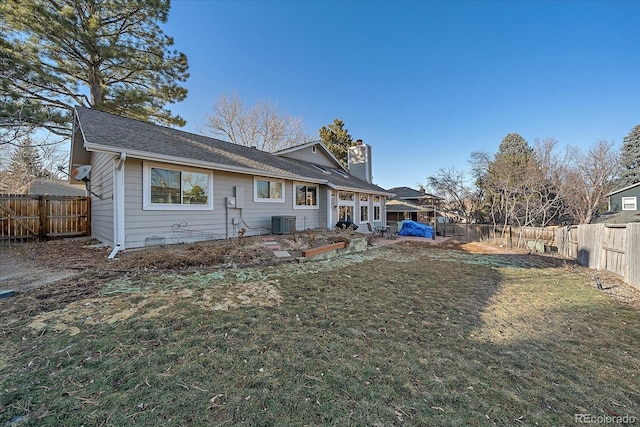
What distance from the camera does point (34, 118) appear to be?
1134 centimetres

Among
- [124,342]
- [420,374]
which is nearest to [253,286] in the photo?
[124,342]

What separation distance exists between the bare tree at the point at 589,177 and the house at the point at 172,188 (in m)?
18.1

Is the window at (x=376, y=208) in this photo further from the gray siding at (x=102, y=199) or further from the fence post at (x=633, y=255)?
the gray siding at (x=102, y=199)

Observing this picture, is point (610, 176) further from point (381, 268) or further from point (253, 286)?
point (253, 286)

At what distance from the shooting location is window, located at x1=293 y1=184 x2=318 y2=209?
11.9m

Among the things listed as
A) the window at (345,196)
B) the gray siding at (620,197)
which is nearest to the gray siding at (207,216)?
the window at (345,196)

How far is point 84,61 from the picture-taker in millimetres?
12930

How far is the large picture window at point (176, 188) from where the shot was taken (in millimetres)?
7074

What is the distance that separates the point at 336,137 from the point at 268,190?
19.2 m

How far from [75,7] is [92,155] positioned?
25.7ft

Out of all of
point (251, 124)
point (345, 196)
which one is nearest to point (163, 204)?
point (345, 196)

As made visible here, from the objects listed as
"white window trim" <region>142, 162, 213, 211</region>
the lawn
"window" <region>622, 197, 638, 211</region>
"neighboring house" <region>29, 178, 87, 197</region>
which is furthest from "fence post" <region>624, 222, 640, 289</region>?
"neighboring house" <region>29, 178, 87, 197</region>

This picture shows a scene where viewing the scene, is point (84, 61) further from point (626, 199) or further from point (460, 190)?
point (626, 199)

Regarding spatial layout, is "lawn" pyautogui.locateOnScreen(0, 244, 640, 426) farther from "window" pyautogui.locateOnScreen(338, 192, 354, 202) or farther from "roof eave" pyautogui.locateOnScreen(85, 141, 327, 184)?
"window" pyautogui.locateOnScreen(338, 192, 354, 202)
